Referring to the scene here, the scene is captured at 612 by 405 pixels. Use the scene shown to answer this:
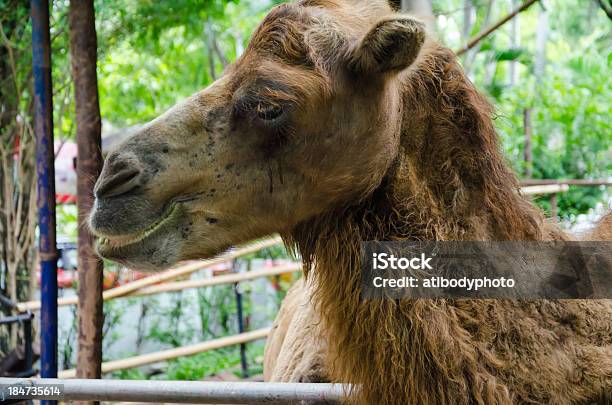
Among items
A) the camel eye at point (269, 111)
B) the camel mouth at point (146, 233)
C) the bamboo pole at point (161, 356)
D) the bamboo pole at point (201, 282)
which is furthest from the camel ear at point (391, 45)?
the bamboo pole at point (161, 356)

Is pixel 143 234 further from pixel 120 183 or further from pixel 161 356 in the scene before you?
pixel 161 356

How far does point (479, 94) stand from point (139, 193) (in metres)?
1.34

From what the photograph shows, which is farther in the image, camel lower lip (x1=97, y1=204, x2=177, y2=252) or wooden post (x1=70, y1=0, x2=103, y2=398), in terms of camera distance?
wooden post (x1=70, y1=0, x2=103, y2=398)

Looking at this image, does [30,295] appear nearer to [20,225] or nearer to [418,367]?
[20,225]

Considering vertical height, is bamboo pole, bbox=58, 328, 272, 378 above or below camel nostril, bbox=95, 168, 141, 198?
below

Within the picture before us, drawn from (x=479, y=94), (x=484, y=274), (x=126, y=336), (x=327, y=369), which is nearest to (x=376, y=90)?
(x=479, y=94)

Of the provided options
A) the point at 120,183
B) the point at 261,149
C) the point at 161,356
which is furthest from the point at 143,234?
the point at 161,356

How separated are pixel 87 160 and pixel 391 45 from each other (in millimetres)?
1738

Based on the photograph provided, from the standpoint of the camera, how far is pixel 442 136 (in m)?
2.39

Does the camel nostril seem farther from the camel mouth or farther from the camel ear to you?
the camel ear

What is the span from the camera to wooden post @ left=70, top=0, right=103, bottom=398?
3.17 metres

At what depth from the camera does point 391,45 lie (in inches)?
81.8

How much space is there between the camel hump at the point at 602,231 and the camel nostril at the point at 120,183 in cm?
174

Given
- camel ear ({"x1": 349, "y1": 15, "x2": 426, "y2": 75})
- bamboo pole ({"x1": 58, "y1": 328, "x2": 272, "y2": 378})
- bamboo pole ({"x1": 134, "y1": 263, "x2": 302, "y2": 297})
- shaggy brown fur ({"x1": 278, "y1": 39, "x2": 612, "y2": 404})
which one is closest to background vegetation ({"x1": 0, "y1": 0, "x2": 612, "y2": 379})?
shaggy brown fur ({"x1": 278, "y1": 39, "x2": 612, "y2": 404})
